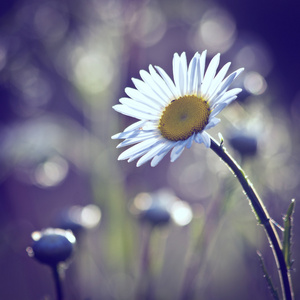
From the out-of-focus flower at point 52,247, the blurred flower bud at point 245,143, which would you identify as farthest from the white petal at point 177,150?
the blurred flower bud at point 245,143

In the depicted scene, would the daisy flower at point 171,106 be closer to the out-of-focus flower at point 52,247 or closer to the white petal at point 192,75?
the white petal at point 192,75

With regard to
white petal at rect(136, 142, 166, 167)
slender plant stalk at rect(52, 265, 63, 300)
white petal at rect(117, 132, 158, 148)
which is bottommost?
slender plant stalk at rect(52, 265, 63, 300)

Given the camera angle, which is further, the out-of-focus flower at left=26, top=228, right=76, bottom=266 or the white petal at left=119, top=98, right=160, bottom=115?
the out-of-focus flower at left=26, top=228, right=76, bottom=266

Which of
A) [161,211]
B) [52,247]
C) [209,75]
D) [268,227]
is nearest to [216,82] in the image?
[209,75]

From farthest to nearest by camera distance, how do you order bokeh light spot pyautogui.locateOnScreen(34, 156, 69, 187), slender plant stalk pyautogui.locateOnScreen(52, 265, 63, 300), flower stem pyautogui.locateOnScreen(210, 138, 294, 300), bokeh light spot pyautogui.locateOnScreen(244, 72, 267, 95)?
bokeh light spot pyautogui.locateOnScreen(34, 156, 69, 187) → bokeh light spot pyautogui.locateOnScreen(244, 72, 267, 95) → slender plant stalk pyautogui.locateOnScreen(52, 265, 63, 300) → flower stem pyautogui.locateOnScreen(210, 138, 294, 300)

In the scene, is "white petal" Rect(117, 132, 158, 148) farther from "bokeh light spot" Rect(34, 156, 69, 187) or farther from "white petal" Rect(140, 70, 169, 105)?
"bokeh light spot" Rect(34, 156, 69, 187)

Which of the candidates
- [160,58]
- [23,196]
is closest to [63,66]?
[23,196]

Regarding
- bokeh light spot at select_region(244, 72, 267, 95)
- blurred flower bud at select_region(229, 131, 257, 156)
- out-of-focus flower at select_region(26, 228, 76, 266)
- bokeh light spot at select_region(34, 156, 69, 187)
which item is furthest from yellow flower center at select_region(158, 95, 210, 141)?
bokeh light spot at select_region(34, 156, 69, 187)
